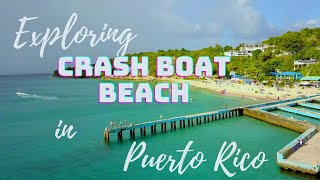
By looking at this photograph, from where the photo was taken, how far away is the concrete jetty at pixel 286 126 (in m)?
22.7

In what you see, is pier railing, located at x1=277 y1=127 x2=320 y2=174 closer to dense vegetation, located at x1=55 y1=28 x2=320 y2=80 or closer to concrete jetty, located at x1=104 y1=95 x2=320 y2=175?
concrete jetty, located at x1=104 y1=95 x2=320 y2=175

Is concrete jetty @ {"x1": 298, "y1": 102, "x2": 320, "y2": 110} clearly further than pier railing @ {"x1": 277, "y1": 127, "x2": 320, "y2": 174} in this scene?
Yes

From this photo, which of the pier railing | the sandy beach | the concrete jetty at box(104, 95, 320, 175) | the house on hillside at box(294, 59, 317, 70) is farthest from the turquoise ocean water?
the house on hillside at box(294, 59, 317, 70)

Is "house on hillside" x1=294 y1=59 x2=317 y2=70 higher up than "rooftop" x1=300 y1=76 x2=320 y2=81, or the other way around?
"house on hillside" x1=294 y1=59 x2=317 y2=70

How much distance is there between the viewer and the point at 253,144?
31.4 metres

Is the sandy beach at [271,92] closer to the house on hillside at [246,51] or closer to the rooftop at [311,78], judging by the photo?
the rooftop at [311,78]

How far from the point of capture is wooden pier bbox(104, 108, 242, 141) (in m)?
33.3

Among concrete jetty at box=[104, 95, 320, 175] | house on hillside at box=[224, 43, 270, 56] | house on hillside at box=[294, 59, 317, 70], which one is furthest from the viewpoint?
house on hillside at box=[224, 43, 270, 56]

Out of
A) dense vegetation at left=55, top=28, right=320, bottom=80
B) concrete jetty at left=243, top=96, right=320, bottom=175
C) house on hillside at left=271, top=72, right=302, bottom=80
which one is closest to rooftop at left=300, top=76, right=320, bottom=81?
dense vegetation at left=55, top=28, right=320, bottom=80

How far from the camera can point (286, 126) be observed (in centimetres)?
3756

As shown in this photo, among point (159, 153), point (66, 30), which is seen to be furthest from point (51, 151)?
point (66, 30)

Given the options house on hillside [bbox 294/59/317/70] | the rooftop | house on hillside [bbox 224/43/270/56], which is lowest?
the rooftop

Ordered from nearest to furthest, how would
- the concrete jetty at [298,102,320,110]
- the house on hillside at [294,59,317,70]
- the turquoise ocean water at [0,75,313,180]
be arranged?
the turquoise ocean water at [0,75,313,180] → the concrete jetty at [298,102,320,110] → the house on hillside at [294,59,317,70]

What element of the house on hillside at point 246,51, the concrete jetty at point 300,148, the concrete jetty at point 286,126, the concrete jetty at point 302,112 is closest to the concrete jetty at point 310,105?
the concrete jetty at point 286,126
